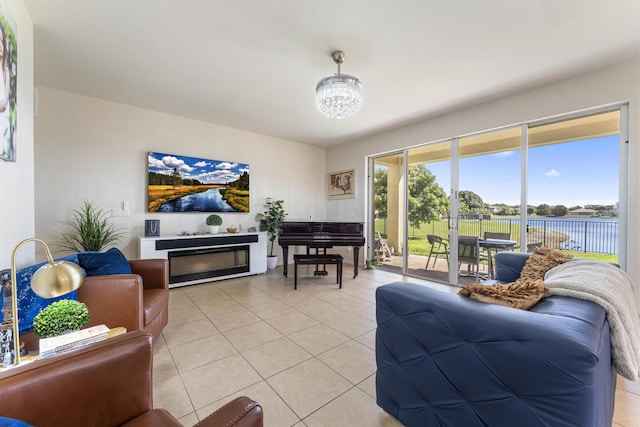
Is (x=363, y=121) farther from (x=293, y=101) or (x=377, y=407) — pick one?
(x=377, y=407)

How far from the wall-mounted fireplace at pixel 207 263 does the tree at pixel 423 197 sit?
3.09m

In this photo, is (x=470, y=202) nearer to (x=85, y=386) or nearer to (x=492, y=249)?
(x=492, y=249)

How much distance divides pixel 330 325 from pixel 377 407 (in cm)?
109

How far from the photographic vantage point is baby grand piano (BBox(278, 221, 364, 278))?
169 inches

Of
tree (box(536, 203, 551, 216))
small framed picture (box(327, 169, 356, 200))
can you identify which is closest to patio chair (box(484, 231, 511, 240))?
tree (box(536, 203, 551, 216))

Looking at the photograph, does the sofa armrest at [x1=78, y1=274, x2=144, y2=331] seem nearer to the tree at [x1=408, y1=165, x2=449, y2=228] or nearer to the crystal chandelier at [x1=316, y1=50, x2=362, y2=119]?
the crystal chandelier at [x1=316, y1=50, x2=362, y2=119]

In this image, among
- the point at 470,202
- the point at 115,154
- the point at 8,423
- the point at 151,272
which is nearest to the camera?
the point at 8,423

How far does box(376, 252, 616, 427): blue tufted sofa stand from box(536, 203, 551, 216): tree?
2.67m

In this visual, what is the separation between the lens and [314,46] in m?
2.31

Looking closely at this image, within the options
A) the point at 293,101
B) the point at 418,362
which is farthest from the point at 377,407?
the point at 293,101

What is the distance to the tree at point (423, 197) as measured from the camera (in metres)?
4.24

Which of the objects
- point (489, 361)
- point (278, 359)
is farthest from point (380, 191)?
point (489, 361)

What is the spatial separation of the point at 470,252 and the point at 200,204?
4443 mm

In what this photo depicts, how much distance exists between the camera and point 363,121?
4.27m
